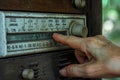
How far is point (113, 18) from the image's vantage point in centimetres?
184

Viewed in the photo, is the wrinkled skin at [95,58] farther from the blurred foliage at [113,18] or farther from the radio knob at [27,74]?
the blurred foliage at [113,18]

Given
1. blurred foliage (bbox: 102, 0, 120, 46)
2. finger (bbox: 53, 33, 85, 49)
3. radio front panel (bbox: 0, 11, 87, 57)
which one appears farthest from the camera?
blurred foliage (bbox: 102, 0, 120, 46)

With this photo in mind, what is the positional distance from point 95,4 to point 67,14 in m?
0.13

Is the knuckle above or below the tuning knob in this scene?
below

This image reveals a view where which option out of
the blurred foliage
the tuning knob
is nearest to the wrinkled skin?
the tuning knob

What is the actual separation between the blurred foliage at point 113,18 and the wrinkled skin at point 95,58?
1.18 m

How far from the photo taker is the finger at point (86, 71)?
1.80 feet

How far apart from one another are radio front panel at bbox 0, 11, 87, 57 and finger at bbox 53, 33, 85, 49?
0.05 ft

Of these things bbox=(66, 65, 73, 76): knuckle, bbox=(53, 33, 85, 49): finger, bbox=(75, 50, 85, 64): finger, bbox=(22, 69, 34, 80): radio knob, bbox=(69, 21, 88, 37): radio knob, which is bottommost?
bbox=(66, 65, 73, 76): knuckle

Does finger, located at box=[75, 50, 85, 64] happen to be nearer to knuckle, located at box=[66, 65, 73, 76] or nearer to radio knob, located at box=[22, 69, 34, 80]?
knuckle, located at box=[66, 65, 73, 76]

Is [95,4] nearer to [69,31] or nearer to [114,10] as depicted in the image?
[69,31]

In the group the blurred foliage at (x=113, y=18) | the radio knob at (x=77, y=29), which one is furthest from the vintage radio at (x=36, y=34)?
the blurred foliage at (x=113, y=18)

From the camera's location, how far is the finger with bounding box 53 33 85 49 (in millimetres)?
564

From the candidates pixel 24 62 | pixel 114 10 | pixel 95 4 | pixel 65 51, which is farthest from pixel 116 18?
pixel 24 62
